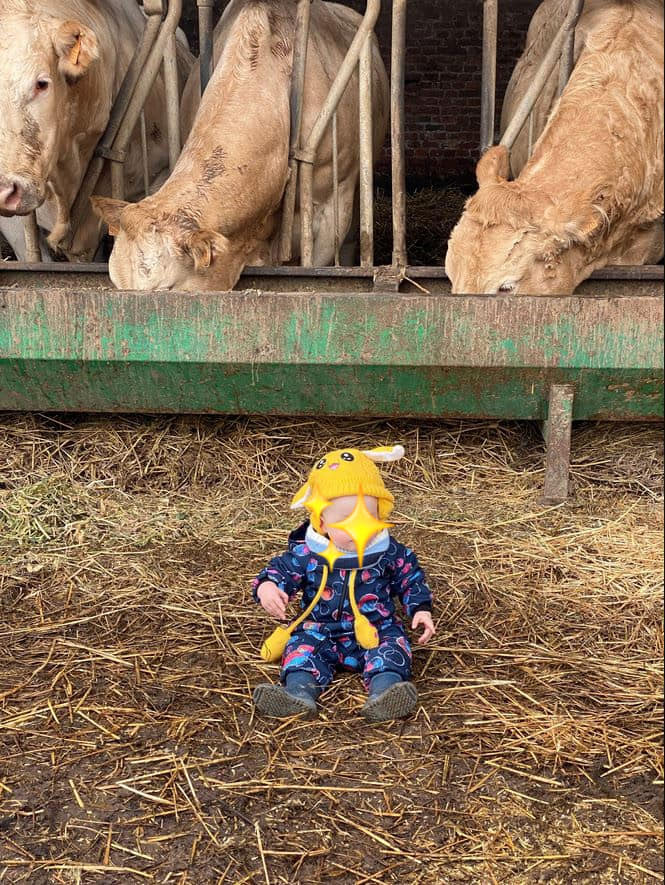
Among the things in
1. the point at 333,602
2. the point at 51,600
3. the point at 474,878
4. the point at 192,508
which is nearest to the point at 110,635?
the point at 51,600

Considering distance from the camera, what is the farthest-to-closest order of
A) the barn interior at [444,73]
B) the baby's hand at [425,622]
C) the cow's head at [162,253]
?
the barn interior at [444,73], the cow's head at [162,253], the baby's hand at [425,622]

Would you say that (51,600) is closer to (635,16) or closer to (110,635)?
(110,635)

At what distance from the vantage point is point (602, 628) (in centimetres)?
262

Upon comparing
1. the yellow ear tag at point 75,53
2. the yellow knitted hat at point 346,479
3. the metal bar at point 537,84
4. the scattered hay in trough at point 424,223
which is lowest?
→ the scattered hay in trough at point 424,223

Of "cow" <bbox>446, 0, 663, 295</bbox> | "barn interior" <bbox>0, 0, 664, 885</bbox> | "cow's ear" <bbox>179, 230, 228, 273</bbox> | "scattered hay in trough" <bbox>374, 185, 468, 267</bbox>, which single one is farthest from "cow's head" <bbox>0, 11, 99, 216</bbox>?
"scattered hay in trough" <bbox>374, 185, 468, 267</bbox>

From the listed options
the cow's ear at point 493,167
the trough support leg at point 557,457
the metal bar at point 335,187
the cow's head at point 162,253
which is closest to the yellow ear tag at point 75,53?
the cow's head at point 162,253

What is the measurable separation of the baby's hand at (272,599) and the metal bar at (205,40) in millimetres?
3612

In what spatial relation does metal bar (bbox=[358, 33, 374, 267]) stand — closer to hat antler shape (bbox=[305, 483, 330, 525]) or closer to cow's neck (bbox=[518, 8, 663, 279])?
cow's neck (bbox=[518, 8, 663, 279])

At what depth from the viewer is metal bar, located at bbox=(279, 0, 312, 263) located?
4875 millimetres

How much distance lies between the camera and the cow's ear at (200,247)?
13.9ft

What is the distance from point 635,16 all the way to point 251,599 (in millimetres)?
3357

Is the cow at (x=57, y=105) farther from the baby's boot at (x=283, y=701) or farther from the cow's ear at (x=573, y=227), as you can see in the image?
the baby's boot at (x=283, y=701)

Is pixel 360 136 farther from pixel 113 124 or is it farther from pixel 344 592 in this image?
pixel 344 592

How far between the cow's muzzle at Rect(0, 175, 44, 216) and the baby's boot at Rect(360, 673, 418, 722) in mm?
3245
